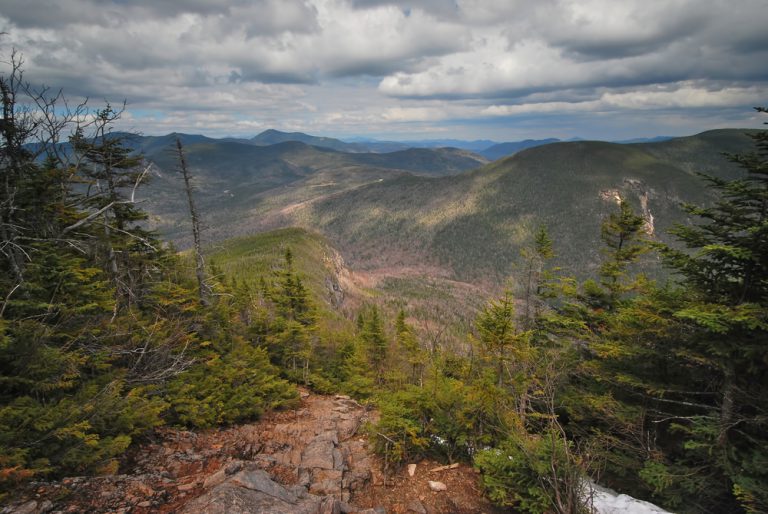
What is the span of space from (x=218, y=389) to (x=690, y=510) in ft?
54.6

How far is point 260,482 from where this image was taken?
29.2 ft

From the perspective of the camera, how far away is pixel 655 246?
41.7ft

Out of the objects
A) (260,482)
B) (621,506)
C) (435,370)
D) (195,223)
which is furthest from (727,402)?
(195,223)

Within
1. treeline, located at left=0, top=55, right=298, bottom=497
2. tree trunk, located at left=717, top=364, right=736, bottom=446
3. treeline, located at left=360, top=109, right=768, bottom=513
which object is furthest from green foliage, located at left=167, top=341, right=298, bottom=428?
tree trunk, located at left=717, top=364, right=736, bottom=446

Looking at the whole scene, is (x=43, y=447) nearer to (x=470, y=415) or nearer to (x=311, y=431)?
(x=311, y=431)

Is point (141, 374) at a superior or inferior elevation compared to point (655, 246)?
inferior

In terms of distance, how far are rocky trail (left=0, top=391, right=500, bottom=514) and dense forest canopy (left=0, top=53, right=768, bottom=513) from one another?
0.56 meters

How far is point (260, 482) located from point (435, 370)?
6050 millimetres

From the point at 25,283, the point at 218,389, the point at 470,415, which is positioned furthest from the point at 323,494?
the point at 25,283

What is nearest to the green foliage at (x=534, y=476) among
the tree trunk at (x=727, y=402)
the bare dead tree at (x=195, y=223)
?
the tree trunk at (x=727, y=402)

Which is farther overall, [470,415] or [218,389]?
[218,389]

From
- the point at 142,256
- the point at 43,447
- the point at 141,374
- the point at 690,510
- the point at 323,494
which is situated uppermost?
the point at 142,256

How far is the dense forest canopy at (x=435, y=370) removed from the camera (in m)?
8.30

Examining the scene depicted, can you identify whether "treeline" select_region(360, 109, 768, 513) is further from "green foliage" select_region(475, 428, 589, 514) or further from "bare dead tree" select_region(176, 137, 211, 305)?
"bare dead tree" select_region(176, 137, 211, 305)
